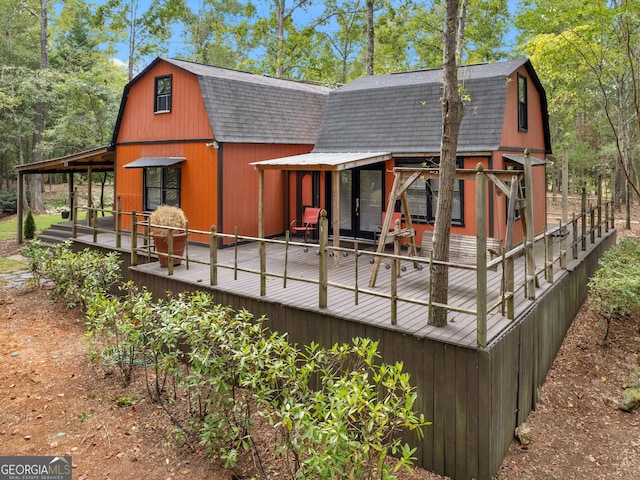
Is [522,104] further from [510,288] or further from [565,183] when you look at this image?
[510,288]

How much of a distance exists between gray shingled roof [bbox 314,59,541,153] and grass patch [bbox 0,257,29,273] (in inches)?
369

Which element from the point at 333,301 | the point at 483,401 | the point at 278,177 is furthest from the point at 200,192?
the point at 483,401

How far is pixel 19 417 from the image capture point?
6312mm

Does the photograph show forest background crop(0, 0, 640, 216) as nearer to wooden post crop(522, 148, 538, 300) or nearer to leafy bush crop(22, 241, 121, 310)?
wooden post crop(522, 148, 538, 300)

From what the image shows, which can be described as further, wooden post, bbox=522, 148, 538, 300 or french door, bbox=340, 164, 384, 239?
french door, bbox=340, 164, 384, 239

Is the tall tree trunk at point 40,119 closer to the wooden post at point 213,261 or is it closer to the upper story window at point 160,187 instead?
the upper story window at point 160,187

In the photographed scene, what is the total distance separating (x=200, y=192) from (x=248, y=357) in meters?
8.35

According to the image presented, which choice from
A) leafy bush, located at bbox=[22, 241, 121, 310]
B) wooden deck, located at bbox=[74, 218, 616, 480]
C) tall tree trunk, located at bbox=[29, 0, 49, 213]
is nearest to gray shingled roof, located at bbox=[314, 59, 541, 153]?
wooden deck, located at bbox=[74, 218, 616, 480]

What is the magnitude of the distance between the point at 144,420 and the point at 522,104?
11.4 metres

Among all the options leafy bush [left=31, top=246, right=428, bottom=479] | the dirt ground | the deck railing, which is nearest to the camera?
leafy bush [left=31, top=246, right=428, bottom=479]

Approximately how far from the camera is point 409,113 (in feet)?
39.1

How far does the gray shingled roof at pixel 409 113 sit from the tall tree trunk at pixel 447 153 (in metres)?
4.45

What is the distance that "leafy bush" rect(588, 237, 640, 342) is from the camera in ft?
27.5

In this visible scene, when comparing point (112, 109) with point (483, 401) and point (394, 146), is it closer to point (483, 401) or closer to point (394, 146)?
point (394, 146)
